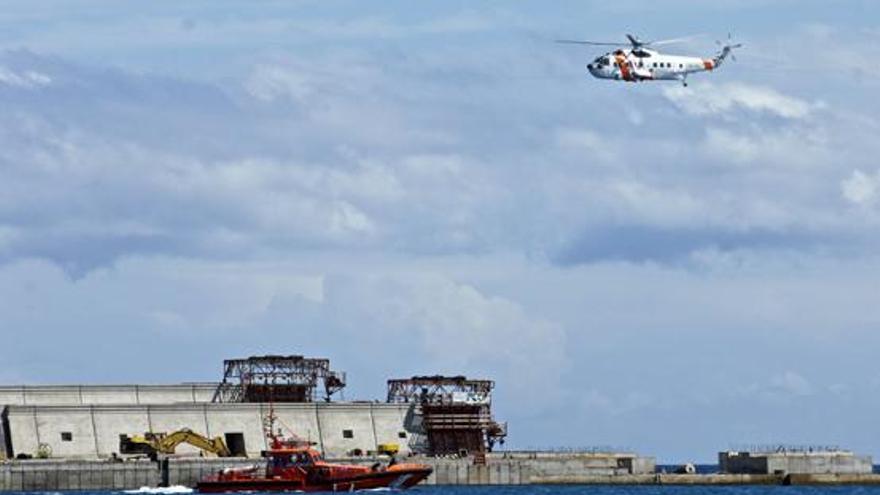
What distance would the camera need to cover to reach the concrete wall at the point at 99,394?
15988 cm

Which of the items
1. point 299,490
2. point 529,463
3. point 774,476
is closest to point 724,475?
point 774,476

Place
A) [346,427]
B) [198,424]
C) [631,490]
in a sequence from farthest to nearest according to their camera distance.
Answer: [631,490], [346,427], [198,424]

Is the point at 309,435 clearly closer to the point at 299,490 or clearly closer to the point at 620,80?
the point at 299,490

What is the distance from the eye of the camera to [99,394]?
16338 cm

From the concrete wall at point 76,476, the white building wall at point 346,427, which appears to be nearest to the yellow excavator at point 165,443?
the concrete wall at point 76,476

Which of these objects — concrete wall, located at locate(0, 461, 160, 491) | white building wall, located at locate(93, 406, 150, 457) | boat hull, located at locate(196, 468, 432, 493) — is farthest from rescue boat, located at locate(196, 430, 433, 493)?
white building wall, located at locate(93, 406, 150, 457)

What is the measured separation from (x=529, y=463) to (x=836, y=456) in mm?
24325

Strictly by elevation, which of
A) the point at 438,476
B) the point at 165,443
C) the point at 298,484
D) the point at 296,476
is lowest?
the point at 438,476

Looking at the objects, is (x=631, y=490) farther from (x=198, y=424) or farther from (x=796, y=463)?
(x=198, y=424)

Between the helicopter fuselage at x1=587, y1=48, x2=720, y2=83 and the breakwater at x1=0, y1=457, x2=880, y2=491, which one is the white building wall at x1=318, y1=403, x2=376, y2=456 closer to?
the breakwater at x1=0, y1=457, x2=880, y2=491

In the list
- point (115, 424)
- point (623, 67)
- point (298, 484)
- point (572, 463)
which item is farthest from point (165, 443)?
point (623, 67)

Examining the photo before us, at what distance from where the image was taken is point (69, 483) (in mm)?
143000

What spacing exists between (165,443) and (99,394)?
1217 centimetres

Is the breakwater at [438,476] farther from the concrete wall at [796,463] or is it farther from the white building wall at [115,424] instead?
the white building wall at [115,424]
